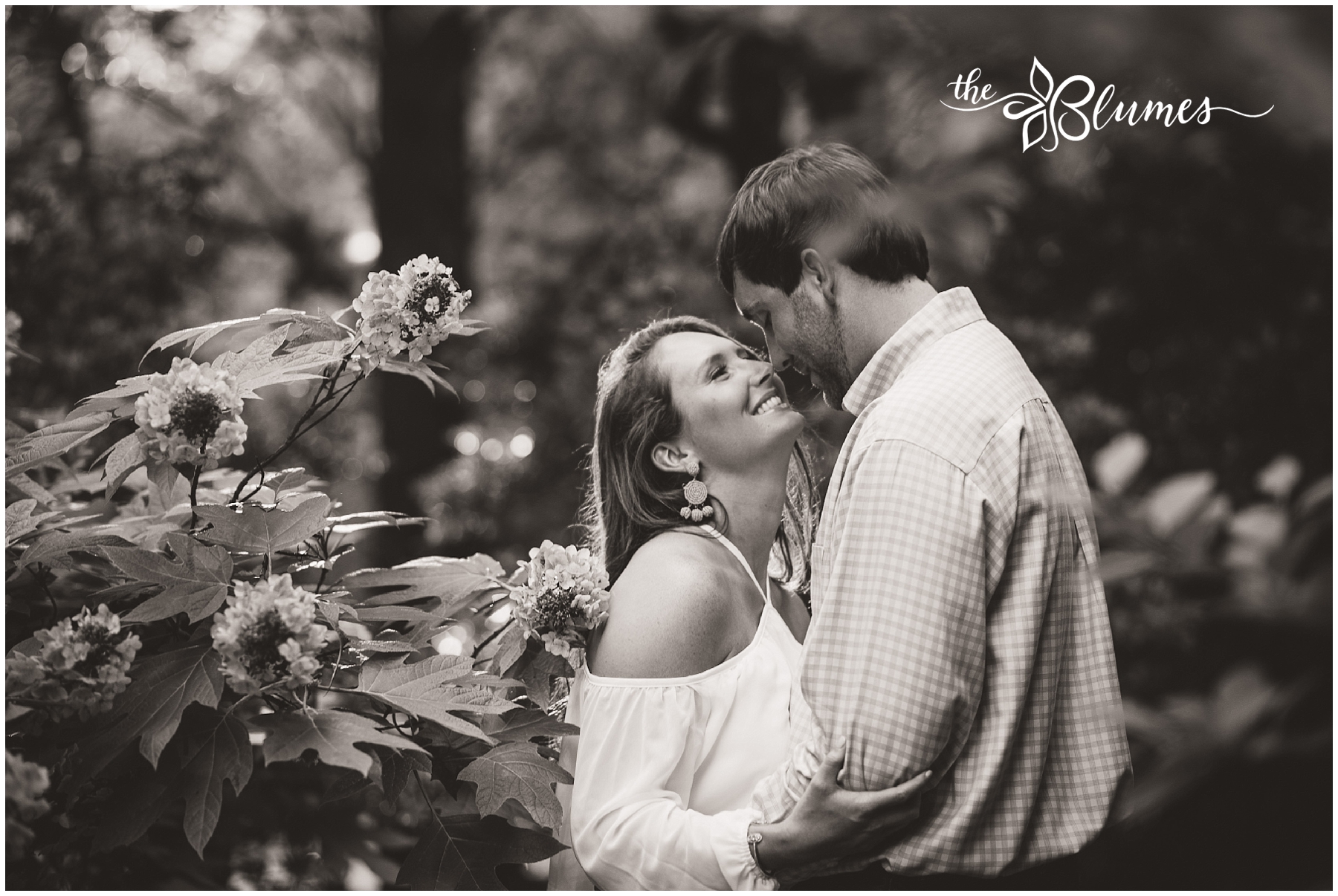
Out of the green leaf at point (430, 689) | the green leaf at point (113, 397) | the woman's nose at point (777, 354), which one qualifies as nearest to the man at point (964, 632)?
the woman's nose at point (777, 354)

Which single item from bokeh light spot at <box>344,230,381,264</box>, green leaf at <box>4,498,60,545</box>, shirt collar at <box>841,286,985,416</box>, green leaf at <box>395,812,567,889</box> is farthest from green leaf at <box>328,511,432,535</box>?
bokeh light spot at <box>344,230,381,264</box>

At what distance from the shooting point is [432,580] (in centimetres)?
281

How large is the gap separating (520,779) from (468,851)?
8.8 inches

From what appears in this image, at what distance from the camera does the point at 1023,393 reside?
2.24 m

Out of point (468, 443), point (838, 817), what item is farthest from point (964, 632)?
point (468, 443)

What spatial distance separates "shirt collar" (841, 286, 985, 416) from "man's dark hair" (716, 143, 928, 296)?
10 cm

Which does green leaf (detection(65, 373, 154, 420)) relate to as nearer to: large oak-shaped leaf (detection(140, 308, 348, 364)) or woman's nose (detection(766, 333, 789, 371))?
large oak-shaped leaf (detection(140, 308, 348, 364))

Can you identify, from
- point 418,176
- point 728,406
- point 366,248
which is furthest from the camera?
point 418,176

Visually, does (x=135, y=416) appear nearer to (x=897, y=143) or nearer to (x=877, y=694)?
(x=877, y=694)

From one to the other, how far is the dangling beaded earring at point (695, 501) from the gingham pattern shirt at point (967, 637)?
0.88 m

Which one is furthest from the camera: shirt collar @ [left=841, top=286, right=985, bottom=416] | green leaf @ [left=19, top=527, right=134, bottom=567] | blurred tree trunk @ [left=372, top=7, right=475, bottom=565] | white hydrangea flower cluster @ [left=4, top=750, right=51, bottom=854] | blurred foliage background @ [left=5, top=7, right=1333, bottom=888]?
blurred tree trunk @ [left=372, top=7, right=475, bottom=565]

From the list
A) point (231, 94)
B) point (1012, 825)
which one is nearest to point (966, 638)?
point (1012, 825)

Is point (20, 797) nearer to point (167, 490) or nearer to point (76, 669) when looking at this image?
point (76, 669)

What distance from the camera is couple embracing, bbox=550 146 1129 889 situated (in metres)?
2.08
